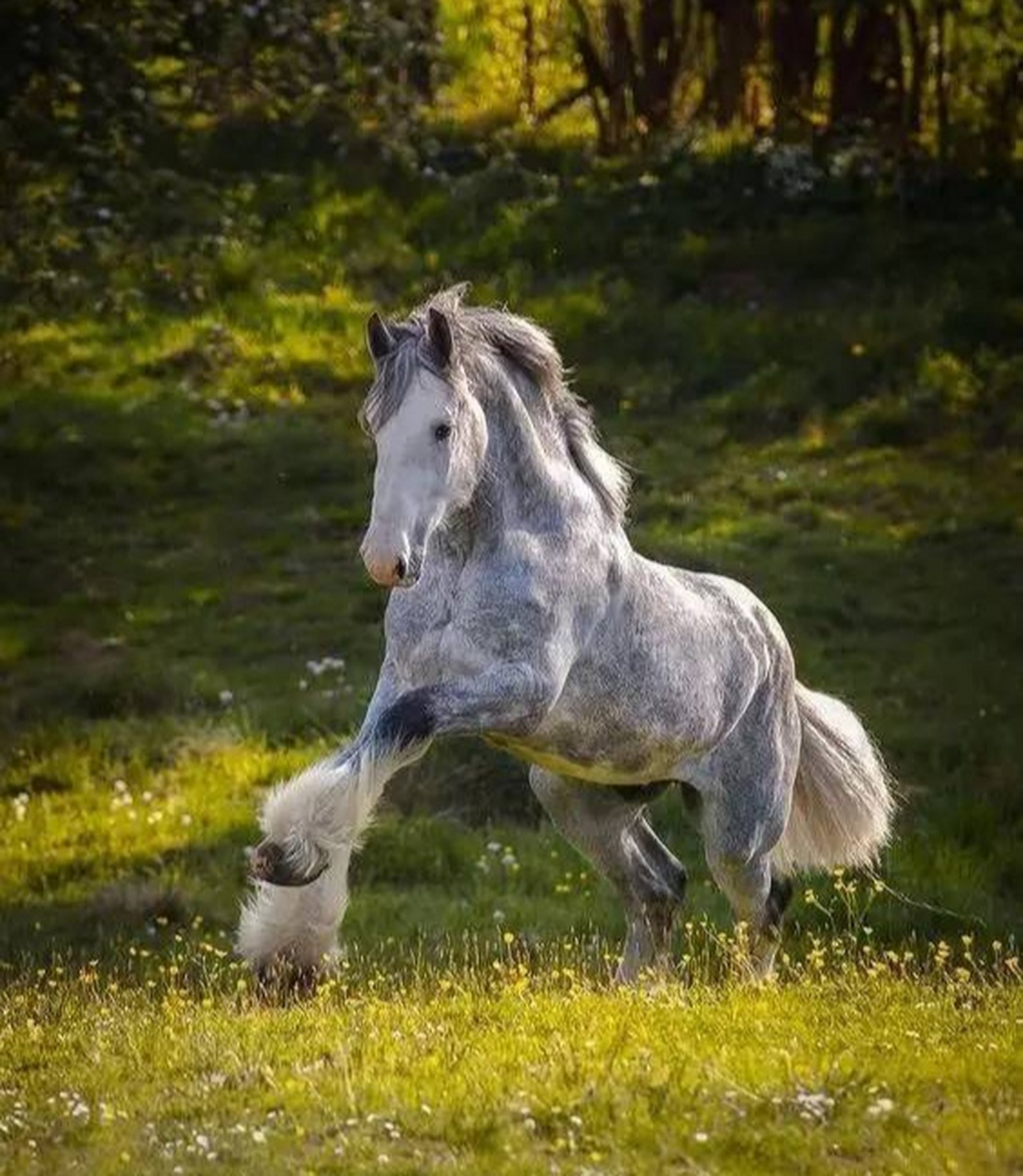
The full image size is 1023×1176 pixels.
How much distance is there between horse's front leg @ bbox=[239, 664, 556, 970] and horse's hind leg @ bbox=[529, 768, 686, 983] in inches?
49.4

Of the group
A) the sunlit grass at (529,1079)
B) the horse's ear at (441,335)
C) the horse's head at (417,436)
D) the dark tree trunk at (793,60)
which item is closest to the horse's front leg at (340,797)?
the sunlit grass at (529,1079)

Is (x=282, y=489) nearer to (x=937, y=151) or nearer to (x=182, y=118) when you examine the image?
(x=182, y=118)

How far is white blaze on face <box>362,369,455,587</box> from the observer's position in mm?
8297

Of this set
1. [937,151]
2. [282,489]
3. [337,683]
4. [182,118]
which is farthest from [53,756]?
[937,151]

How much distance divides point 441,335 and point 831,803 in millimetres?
3241

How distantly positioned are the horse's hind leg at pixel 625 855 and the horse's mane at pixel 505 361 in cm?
113

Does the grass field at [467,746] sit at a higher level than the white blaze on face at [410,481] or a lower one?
lower

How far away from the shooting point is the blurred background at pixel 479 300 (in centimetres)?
1548

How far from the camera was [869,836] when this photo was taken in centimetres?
1089

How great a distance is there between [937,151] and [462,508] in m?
19.7

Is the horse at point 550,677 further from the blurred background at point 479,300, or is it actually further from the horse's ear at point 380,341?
the blurred background at point 479,300

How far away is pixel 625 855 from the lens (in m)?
10.2

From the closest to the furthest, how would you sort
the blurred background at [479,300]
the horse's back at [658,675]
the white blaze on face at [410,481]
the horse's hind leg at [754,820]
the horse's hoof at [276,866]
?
1. the white blaze on face at [410,481]
2. the horse's hoof at [276,866]
3. the horse's back at [658,675]
4. the horse's hind leg at [754,820]
5. the blurred background at [479,300]

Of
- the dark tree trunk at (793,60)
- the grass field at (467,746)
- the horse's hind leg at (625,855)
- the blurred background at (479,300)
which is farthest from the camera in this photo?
the dark tree trunk at (793,60)
